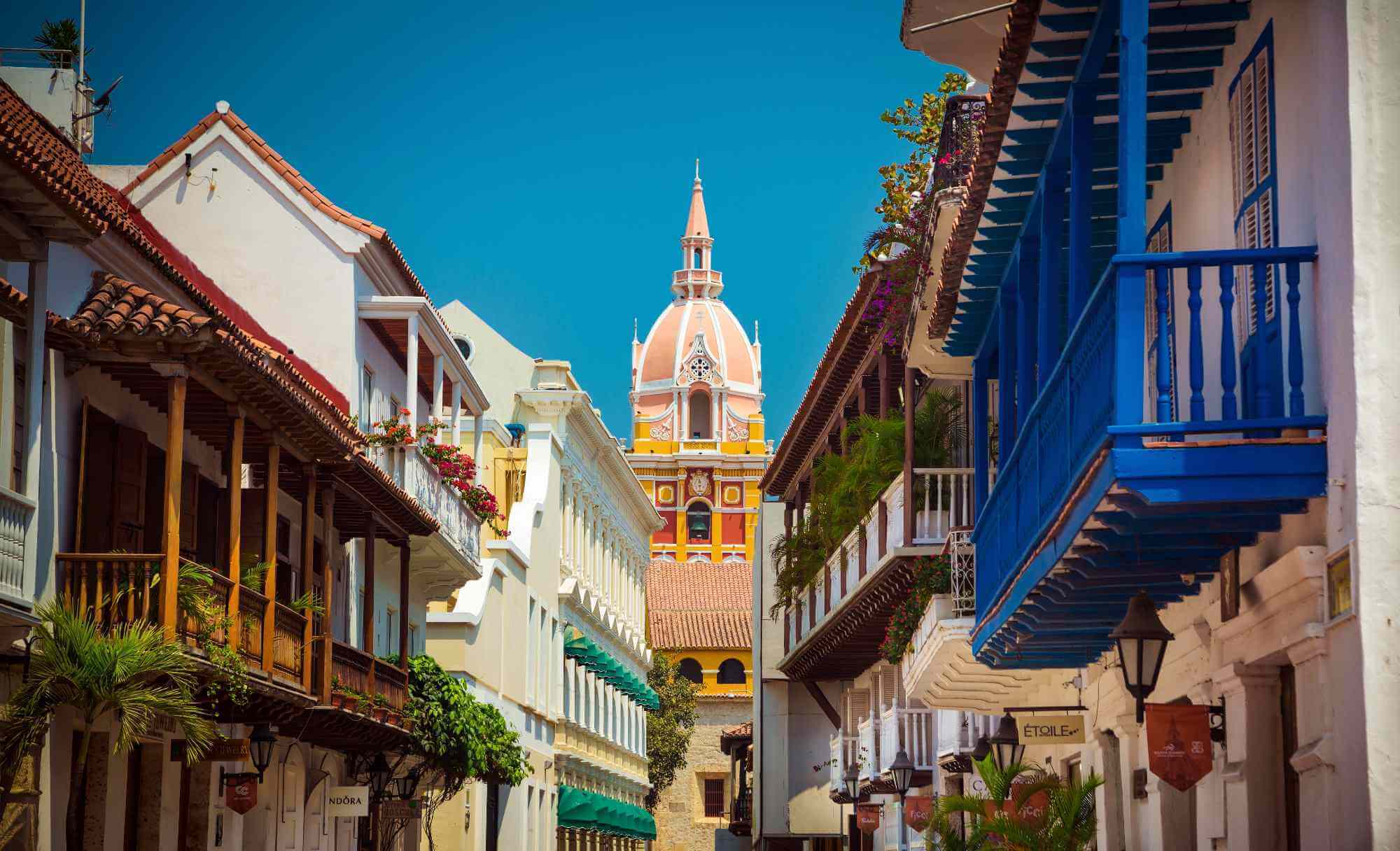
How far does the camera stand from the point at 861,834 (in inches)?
1460

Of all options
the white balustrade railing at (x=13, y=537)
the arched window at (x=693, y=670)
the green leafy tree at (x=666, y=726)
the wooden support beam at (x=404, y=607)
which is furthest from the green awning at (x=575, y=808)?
the arched window at (x=693, y=670)

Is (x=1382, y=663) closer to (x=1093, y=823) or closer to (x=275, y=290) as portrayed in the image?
(x=1093, y=823)

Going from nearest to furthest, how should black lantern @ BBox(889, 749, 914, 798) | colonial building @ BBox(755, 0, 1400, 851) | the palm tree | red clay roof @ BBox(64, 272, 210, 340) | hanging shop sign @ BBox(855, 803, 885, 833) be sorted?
colonial building @ BBox(755, 0, 1400, 851)
the palm tree
red clay roof @ BBox(64, 272, 210, 340)
black lantern @ BBox(889, 749, 914, 798)
hanging shop sign @ BBox(855, 803, 885, 833)

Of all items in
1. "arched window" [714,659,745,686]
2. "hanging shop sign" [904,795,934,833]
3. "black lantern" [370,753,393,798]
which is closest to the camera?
"hanging shop sign" [904,795,934,833]

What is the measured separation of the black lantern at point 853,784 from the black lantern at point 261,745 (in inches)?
574

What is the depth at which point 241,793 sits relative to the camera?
19.6 meters

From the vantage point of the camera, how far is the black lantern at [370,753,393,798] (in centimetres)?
2666

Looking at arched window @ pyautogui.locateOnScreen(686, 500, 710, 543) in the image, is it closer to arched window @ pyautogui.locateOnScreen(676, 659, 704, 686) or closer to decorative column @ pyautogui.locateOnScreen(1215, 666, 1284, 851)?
arched window @ pyautogui.locateOnScreen(676, 659, 704, 686)

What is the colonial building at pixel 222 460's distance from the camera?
583 inches

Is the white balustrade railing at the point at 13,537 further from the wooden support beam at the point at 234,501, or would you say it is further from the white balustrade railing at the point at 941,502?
the white balustrade railing at the point at 941,502

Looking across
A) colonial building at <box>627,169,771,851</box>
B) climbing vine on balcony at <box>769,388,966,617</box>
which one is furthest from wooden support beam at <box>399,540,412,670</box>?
colonial building at <box>627,169,771,851</box>

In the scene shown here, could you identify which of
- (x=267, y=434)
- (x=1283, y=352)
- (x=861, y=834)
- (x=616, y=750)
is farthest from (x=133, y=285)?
(x=616, y=750)

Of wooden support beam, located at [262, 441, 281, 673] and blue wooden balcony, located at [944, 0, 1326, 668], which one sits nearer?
blue wooden balcony, located at [944, 0, 1326, 668]

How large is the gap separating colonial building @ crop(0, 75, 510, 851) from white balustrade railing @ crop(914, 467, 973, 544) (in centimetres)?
608
